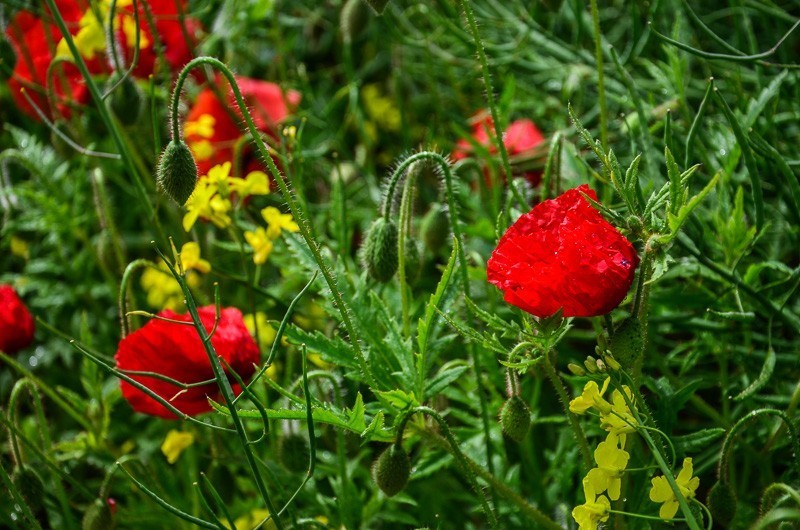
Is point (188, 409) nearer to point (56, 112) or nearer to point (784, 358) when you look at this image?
point (56, 112)

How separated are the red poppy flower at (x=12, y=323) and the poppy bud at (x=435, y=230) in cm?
48

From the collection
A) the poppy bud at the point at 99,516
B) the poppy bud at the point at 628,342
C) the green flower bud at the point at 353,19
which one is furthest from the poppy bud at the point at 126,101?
the poppy bud at the point at 628,342

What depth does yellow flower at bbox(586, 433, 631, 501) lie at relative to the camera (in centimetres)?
71

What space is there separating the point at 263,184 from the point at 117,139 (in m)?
0.19

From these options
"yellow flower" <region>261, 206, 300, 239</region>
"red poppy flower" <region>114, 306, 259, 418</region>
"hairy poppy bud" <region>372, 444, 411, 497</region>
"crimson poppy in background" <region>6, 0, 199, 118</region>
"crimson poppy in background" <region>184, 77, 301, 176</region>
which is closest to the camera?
"hairy poppy bud" <region>372, 444, 411, 497</region>

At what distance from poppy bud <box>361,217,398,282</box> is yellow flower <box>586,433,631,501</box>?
303 millimetres

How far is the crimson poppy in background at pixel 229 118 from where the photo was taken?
1.42 meters

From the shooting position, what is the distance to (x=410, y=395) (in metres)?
0.80

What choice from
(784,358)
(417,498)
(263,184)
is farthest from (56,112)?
(784,358)

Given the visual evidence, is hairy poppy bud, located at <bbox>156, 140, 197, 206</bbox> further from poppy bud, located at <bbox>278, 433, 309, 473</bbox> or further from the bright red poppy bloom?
the bright red poppy bloom

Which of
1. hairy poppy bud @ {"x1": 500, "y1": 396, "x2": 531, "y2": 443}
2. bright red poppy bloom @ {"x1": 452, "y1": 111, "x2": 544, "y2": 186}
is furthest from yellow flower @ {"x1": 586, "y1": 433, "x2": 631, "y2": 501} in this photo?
bright red poppy bloom @ {"x1": 452, "y1": 111, "x2": 544, "y2": 186}

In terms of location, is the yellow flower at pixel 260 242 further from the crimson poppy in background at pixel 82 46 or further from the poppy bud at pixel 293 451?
the crimson poppy in background at pixel 82 46

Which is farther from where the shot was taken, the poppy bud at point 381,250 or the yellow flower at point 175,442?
the yellow flower at point 175,442

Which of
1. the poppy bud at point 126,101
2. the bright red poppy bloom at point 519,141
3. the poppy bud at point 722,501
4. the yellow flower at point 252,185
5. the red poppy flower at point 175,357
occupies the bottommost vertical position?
the poppy bud at point 722,501
